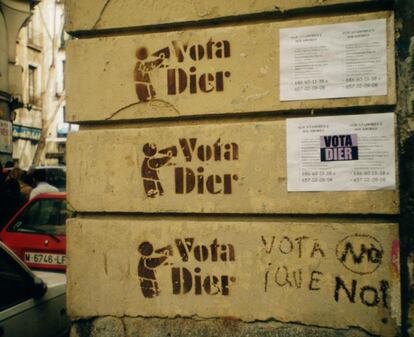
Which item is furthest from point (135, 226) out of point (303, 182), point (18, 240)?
point (18, 240)

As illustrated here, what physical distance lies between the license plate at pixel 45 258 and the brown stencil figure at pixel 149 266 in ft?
7.97

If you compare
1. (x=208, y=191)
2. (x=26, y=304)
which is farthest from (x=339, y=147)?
(x=26, y=304)

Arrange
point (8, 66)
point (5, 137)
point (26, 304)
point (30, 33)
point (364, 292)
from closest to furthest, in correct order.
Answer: point (364, 292), point (26, 304), point (5, 137), point (8, 66), point (30, 33)

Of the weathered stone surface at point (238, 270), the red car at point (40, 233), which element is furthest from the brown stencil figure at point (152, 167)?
the red car at point (40, 233)

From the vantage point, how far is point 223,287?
9.08 feet

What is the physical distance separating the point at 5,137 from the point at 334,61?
13.1 metres

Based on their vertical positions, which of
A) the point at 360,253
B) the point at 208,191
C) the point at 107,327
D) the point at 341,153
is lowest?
the point at 107,327

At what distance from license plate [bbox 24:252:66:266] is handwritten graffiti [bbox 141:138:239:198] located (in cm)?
264

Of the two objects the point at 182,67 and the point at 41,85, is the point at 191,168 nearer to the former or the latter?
the point at 182,67

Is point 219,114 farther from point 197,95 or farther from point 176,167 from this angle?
point 176,167

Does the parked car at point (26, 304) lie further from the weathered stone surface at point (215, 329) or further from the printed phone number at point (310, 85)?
the printed phone number at point (310, 85)

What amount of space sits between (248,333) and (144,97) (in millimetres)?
1658

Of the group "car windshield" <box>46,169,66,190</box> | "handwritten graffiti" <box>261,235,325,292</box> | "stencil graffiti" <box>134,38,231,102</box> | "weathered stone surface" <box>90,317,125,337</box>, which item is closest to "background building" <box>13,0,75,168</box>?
"car windshield" <box>46,169,66,190</box>

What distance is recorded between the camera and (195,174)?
9.16 ft
